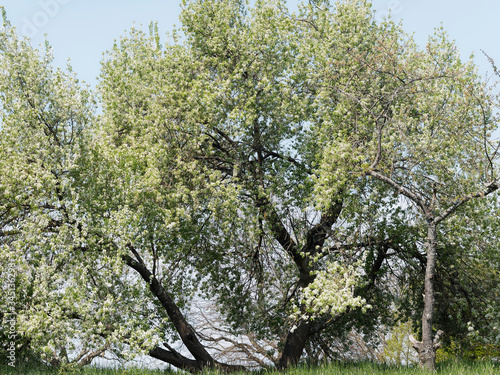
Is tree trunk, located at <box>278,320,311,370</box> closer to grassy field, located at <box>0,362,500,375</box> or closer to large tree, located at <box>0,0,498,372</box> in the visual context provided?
large tree, located at <box>0,0,498,372</box>

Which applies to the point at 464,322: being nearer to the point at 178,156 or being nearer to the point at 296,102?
the point at 296,102

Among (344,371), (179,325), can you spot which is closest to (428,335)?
(344,371)

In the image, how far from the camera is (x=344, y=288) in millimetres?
11633

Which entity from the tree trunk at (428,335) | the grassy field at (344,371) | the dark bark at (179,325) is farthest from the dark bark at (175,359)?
the tree trunk at (428,335)

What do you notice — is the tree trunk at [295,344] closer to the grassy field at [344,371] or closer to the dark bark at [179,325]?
the dark bark at [179,325]

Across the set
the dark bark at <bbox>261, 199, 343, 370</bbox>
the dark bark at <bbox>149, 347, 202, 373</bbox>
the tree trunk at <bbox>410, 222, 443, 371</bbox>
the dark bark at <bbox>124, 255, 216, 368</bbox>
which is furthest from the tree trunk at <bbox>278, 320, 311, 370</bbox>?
the tree trunk at <bbox>410, 222, 443, 371</bbox>

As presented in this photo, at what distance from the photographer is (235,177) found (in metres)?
14.8

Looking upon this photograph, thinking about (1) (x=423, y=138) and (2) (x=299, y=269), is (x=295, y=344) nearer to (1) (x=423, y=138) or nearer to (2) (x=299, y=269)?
(2) (x=299, y=269)

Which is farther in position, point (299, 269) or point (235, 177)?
point (299, 269)

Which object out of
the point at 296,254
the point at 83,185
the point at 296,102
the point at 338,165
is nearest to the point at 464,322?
the point at 296,254

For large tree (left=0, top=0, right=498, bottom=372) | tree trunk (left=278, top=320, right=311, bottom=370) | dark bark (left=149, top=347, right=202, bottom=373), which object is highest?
large tree (left=0, top=0, right=498, bottom=372)

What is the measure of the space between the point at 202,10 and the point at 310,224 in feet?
25.0

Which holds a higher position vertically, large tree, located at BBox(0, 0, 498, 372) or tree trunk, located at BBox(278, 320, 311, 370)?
large tree, located at BBox(0, 0, 498, 372)

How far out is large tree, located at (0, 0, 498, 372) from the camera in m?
12.4
